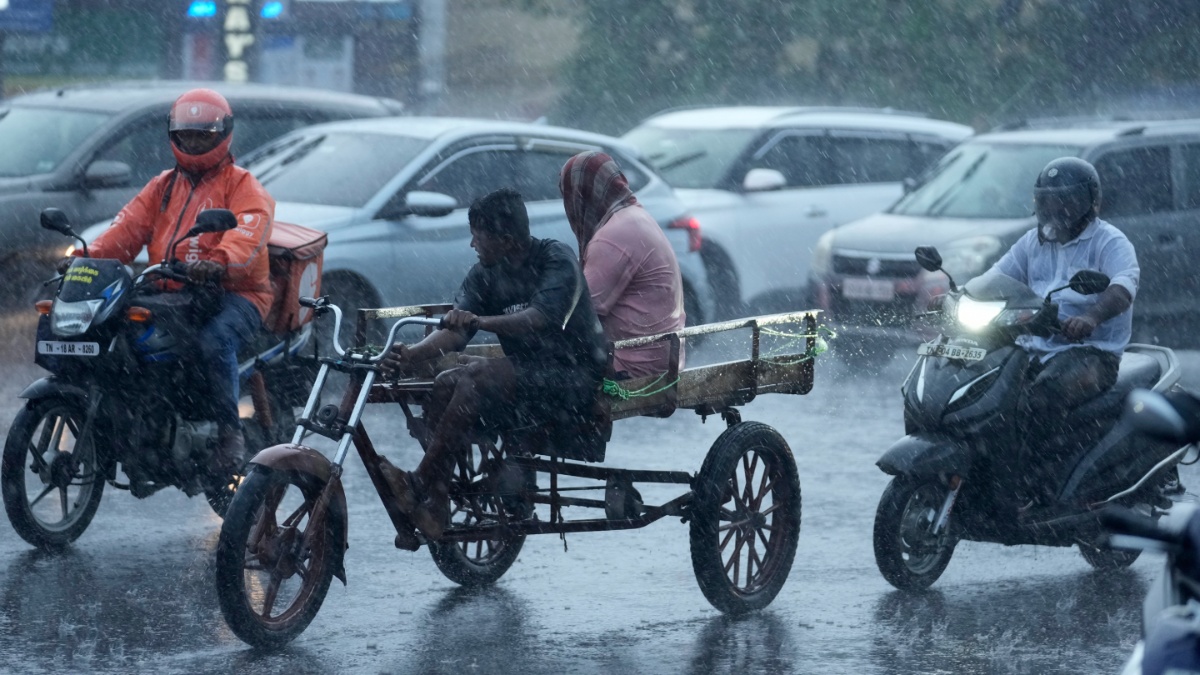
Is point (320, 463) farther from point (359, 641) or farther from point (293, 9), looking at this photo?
point (293, 9)

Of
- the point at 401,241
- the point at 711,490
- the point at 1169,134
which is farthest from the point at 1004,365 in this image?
the point at 1169,134

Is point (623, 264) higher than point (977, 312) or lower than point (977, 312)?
higher

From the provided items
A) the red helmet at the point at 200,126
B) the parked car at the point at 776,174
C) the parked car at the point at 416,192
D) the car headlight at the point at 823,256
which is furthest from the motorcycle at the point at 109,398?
the parked car at the point at 776,174

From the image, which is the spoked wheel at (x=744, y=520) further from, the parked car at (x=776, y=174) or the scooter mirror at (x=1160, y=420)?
the parked car at (x=776, y=174)

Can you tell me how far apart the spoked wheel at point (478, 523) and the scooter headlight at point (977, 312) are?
1.83 metres

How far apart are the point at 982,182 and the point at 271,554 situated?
9.03m

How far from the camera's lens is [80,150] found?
12719 mm

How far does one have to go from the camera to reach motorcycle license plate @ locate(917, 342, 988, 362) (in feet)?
22.4

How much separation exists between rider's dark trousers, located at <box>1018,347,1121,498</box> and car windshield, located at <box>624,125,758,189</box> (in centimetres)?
827

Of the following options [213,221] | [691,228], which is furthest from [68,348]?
[691,228]

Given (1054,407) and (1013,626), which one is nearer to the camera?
(1013,626)

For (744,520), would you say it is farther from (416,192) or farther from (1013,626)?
(416,192)

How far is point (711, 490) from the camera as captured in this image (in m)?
6.41

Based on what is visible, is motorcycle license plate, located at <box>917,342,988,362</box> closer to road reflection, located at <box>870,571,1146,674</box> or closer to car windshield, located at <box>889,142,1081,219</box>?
road reflection, located at <box>870,571,1146,674</box>
